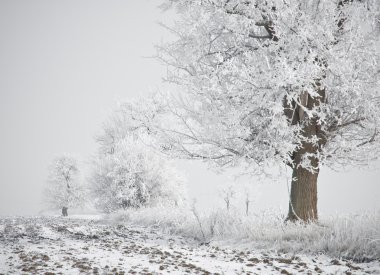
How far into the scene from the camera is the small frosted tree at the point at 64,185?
37844 millimetres

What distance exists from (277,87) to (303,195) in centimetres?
325

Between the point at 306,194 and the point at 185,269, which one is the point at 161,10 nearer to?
the point at 306,194

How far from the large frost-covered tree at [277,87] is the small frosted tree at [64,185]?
33.1 metres

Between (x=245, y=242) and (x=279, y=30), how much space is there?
4.92 metres

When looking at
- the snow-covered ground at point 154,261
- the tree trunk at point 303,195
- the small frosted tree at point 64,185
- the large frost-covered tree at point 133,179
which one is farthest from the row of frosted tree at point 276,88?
the small frosted tree at point 64,185

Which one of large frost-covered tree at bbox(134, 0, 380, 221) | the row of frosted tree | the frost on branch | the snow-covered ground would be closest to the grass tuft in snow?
the snow-covered ground

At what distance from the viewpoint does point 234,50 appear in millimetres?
8500

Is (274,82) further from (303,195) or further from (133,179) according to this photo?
(133,179)

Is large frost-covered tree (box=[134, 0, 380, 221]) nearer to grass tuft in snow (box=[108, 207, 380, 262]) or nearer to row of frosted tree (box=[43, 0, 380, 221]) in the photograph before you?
row of frosted tree (box=[43, 0, 380, 221])

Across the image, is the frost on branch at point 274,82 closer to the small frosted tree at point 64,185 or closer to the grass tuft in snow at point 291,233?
the grass tuft in snow at point 291,233

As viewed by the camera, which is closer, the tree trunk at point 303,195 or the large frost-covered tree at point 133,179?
the tree trunk at point 303,195

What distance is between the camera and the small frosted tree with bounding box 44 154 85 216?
37844 mm

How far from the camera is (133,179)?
21.7 m

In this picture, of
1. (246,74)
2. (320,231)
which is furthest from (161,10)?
(320,231)
